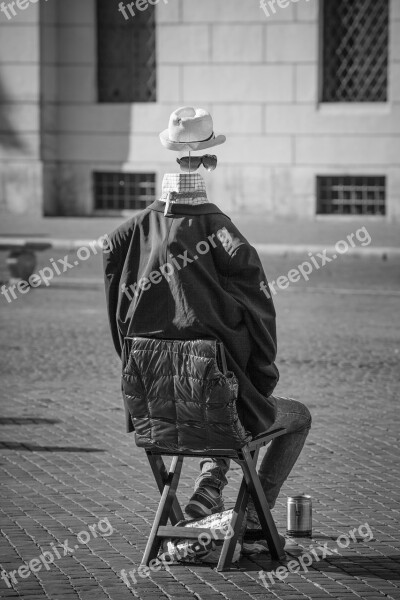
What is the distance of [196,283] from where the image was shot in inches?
218

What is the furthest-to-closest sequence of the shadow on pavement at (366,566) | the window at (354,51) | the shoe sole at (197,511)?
1. the window at (354,51)
2. the shoe sole at (197,511)
3. the shadow on pavement at (366,566)

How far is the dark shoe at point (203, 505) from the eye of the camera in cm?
606

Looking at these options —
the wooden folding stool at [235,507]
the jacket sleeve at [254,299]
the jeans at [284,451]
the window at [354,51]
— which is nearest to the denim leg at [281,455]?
the jeans at [284,451]

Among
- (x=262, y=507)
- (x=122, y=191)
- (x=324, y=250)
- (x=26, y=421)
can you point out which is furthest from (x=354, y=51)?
(x=262, y=507)

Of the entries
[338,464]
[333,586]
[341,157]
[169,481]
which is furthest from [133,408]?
[341,157]

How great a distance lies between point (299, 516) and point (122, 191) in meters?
18.8

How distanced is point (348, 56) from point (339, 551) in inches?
747

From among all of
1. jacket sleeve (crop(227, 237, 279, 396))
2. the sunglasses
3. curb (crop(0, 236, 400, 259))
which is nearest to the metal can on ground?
jacket sleeve (crop(227, 237, 279, 396))

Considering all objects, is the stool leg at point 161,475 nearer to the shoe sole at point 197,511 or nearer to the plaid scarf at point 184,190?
the shoe sole at point 197,511

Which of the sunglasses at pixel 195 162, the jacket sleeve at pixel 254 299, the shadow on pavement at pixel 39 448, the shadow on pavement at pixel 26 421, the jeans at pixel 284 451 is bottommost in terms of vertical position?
the shadow on pavement at pixel 26 421

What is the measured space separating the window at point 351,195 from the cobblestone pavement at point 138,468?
930 cm

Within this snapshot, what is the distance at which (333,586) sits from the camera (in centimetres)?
546

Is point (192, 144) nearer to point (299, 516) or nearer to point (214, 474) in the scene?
point (214, 474)

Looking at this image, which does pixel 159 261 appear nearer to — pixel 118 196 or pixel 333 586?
pixel 333 586
